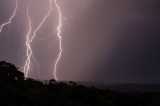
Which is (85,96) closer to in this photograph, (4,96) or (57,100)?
(57,100)

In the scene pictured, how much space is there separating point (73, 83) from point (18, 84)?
4.47 ft

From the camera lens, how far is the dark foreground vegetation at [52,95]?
9992mm

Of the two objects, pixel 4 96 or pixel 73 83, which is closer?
pixel 4 96

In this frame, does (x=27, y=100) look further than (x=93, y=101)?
No

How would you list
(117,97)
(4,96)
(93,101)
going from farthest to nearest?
(117,97)
(93,101)
(4,96)

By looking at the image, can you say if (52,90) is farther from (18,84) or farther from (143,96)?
(143,96)

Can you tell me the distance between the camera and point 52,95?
1045 cm

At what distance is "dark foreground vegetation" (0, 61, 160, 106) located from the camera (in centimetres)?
999

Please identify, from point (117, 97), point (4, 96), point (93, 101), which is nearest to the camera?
point (4, 96)

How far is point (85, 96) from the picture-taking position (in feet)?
35.4

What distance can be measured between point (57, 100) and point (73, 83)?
4.57 feet

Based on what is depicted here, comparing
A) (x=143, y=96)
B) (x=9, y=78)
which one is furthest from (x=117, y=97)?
(x=9, y=78)

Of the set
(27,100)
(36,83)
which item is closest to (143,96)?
(36,83)

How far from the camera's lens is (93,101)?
35.2 ft
